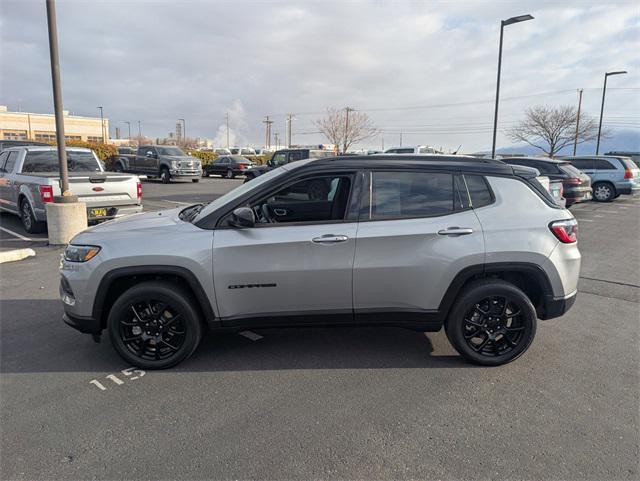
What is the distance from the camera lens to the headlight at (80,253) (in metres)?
3.54

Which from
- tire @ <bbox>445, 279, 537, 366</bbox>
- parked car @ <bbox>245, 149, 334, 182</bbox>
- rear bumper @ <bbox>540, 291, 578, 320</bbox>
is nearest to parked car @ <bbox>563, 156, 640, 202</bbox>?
parked car @ <bbox>245, 149, 334, 182</bbox>

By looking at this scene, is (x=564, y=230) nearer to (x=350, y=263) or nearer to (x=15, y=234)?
(x=350, y=263)

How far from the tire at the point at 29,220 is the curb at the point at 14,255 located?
5.67ft

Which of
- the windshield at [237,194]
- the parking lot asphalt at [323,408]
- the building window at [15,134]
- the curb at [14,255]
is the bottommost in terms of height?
the parking lot asphalt at [323,408]

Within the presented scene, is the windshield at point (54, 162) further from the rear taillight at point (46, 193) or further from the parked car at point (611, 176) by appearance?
the parked car at point (611, 176)

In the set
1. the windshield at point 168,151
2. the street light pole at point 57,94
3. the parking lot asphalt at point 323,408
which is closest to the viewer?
the parking lot asphalt at point 323,408

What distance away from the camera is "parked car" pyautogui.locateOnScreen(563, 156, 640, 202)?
17.6 m

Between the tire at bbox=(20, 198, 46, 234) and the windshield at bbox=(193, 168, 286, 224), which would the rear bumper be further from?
the tire at bbox=(20, 198, 46, 234)

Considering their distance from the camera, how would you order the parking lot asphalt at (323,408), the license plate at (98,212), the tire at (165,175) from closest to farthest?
the parking lot asphalt at (323,408) < the license plate at (98,212) < the tire at (165,175)

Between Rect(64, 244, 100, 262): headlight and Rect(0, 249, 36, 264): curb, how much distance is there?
14.4ft

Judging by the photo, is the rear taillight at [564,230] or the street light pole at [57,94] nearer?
the rear taillight at [564,230]

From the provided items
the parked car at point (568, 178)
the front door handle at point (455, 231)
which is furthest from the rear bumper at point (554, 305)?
the parked car at point (568, 178)

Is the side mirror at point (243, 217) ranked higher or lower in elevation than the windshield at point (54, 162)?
lower

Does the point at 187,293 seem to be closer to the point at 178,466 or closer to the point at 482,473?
the point at 178,466
